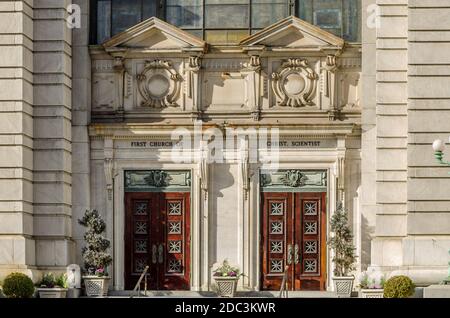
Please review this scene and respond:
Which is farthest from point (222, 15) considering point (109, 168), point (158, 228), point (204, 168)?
point (158, 228)

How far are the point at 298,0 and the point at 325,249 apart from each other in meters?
7.09

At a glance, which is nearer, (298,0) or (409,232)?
(409,232)

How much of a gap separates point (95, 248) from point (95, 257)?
257mm

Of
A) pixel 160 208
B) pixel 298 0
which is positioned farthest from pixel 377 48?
pixel 160 208

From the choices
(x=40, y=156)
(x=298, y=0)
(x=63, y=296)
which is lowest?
(x=63, y=296)

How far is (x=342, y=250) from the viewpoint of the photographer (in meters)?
53.4

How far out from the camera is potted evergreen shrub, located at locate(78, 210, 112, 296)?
53.3 m

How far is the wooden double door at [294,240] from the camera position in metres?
54.6

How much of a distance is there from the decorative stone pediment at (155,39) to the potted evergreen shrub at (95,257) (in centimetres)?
490

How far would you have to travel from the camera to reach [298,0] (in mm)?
55688

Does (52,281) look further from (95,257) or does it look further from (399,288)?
(399,288)

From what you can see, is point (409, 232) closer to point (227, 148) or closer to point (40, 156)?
point (227, 148)

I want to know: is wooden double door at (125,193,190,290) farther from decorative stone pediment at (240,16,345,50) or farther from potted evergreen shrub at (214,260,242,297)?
decorative stone pediment at (240,16,345,50)

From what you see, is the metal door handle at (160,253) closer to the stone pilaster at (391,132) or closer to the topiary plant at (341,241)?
the topiary plant at (341,241)
